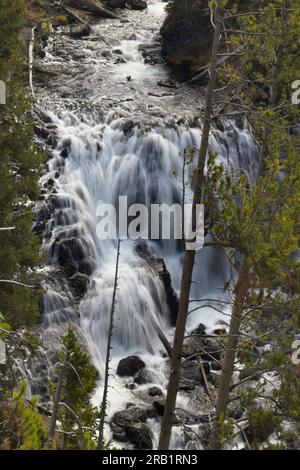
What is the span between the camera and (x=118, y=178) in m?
24.7

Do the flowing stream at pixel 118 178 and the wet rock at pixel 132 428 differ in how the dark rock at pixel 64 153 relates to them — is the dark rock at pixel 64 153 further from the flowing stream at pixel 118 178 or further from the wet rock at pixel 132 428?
the wet rock at pixel 132 428

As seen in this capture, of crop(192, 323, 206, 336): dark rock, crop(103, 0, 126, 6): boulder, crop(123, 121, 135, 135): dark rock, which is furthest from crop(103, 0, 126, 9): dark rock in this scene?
crop(192, 323, 206, 336): dark rock

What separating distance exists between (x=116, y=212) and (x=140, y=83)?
838cm

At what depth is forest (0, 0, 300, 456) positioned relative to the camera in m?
8.87

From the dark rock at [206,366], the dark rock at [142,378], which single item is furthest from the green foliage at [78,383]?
the dark rock at [206,366]

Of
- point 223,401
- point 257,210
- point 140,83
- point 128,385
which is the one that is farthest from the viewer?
point 140,83

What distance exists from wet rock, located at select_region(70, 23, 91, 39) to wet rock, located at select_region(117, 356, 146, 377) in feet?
69.1

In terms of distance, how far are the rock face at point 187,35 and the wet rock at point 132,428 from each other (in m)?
20.1

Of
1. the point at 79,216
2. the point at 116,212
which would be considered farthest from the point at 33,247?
the point at 116,212

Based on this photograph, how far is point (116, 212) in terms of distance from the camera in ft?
80.8

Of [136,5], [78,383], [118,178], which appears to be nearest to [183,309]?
[78,383]

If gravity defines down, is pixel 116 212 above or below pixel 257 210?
above

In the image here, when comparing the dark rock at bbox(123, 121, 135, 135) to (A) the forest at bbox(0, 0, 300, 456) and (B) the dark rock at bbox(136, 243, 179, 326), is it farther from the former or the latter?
(B) the dark rock at bbox(136, 243, 179, 326)
